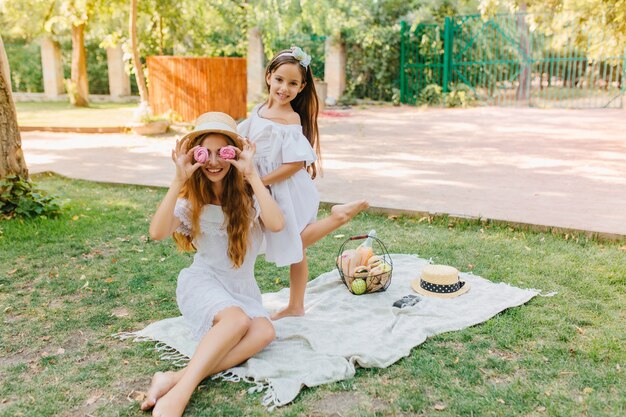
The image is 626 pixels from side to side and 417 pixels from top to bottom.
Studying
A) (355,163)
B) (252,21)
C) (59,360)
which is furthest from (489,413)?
(252,21)

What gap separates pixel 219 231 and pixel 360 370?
987 millimetres

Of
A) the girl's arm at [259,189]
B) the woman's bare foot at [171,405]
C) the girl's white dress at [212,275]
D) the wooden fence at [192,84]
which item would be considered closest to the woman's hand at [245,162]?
the girl's arm at [259,189]

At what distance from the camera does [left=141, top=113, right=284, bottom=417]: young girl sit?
280cm

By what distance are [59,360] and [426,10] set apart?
1587 centimetres

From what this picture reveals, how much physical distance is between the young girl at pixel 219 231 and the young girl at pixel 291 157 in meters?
0.18

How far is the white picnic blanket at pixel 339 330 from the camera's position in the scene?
278cm

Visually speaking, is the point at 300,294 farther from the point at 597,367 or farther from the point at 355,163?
the point at 355,163

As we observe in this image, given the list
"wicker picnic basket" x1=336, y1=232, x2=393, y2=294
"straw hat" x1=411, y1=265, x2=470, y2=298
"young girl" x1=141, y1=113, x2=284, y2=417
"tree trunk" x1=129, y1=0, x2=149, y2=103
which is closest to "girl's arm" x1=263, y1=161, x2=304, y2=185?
"young girl" x1=141, y1=113, x2=284, y2=417

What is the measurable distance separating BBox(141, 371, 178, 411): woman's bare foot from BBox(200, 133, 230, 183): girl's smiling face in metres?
0.95

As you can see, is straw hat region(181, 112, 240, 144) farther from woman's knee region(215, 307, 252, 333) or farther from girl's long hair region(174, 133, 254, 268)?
woman's knee region(215, 307, 252, 333)

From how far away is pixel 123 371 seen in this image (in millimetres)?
2873

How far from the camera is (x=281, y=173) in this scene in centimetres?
323

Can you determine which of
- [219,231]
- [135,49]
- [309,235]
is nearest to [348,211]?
[309,235]

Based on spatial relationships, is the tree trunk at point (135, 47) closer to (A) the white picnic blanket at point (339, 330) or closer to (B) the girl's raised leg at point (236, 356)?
(A) the white picnic blanket at point (339, 330)
